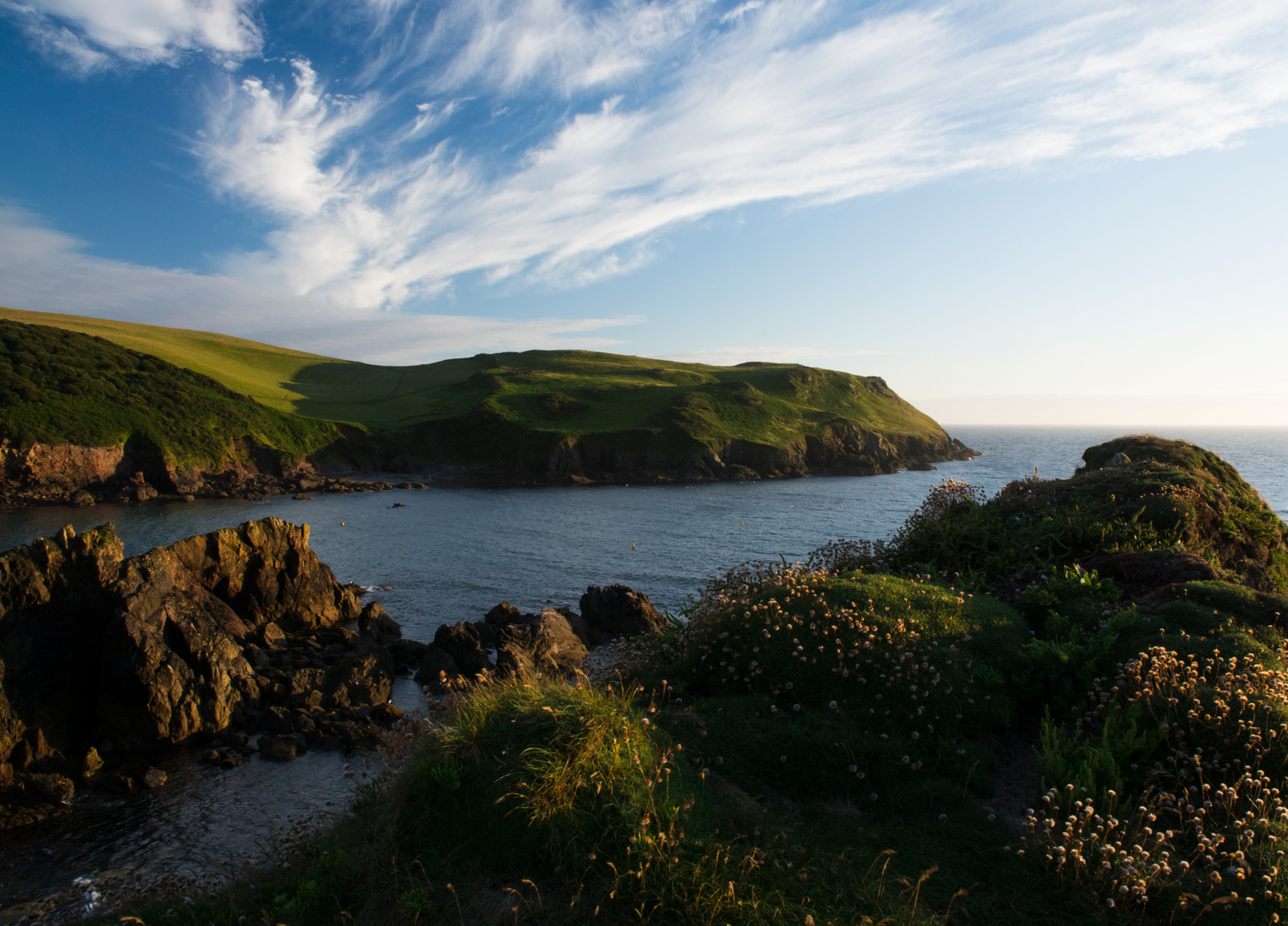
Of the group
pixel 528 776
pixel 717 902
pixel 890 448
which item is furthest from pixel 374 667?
pixel 890 448

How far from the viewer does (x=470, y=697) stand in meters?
7.05

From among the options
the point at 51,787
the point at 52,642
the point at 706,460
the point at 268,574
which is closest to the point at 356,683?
the point at 51,787

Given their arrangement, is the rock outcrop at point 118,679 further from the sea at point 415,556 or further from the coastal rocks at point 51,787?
the sea at point 415,556

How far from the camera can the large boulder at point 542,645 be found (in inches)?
778

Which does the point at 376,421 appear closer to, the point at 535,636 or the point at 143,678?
the point at 535,636

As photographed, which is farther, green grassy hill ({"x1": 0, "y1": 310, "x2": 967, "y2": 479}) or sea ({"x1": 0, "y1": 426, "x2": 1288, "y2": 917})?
green grassy hill ({"x1": 0, "y1": 310, "x2": 967, "y2": 479})

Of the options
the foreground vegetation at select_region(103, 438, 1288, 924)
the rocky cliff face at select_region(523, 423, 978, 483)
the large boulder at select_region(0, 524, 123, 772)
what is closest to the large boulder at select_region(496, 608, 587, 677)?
the large boulder at select_region(0, 524, 123, 772)

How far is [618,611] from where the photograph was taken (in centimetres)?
2580

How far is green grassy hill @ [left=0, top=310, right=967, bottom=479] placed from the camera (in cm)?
9219

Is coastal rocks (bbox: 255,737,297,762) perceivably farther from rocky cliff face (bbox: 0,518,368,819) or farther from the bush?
the bush

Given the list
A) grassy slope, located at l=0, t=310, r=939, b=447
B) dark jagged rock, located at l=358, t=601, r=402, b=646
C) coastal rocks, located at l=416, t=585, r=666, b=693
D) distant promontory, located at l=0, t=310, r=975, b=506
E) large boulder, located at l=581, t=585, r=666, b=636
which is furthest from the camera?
grassy slope, located at l=0, t=310, r=939, b=447

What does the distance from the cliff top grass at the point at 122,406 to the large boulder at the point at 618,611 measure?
6037cm

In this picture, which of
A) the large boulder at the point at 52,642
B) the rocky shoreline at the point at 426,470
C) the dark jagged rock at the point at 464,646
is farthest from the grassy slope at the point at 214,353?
the large boulder at the point at 52,642

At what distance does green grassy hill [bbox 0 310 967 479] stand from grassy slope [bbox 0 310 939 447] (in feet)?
1.29
